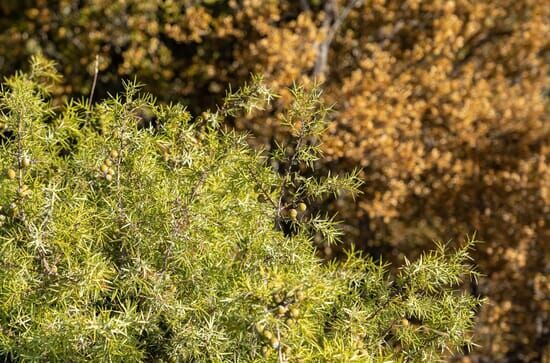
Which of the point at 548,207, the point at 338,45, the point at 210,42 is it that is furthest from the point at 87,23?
the point at 548,207

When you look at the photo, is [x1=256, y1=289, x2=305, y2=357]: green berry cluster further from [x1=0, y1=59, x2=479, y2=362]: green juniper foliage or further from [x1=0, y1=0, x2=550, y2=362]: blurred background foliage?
[x1=0, y1=0, x2=550, y2=362]: blurred background foliage

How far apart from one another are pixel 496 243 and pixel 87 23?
4.00m

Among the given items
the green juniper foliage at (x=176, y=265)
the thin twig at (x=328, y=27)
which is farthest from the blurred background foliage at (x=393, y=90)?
the green juniper foliage at (x=176, y=265)

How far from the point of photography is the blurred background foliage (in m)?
7.11

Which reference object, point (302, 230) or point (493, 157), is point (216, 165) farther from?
point (493, 157)

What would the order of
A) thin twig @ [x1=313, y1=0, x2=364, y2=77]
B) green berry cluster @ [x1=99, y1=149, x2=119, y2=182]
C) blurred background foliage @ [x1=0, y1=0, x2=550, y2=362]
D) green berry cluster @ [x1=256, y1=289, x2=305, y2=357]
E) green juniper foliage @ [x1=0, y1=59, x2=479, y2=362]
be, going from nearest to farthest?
green berry cluster @ [x1=256, y1=289, x2=305, y2=357] < green juniper foliage @ [x1=0, y1=59, x2=479, y2=362] < green berry cluster @ [x1=99, y1=149, x2=119, y2=182] < blurred background foliage @ [x1=0, y1=0, x2=550, y2=362] < thin twig @ [x1=313, y1=0, x2=364, y2=77]

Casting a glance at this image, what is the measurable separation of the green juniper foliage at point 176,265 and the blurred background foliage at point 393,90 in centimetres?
335

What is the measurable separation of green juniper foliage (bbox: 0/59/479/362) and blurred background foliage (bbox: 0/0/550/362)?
335cm

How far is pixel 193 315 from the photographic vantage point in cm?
313

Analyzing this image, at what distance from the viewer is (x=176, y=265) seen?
127 inches

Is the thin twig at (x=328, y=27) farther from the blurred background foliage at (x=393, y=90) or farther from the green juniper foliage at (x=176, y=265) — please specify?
Result: the green juniper foliage at (x=176, y=265)

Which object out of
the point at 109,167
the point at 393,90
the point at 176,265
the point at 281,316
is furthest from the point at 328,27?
the point at 281,316

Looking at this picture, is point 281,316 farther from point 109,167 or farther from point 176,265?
point 109,167

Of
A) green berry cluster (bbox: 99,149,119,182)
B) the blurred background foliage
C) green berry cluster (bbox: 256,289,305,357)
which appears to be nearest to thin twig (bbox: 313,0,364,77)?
the blurred background foliage
